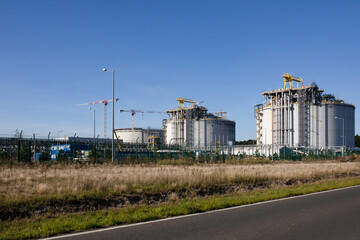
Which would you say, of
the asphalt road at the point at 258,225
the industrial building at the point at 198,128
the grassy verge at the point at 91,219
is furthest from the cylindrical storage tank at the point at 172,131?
the asphalt road at the point at 258,225

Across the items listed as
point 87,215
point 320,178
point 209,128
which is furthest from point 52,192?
point 209,128

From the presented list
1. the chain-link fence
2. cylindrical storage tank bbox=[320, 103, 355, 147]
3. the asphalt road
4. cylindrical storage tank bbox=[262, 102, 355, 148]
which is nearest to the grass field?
the asphalt road

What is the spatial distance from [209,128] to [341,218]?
262 ft

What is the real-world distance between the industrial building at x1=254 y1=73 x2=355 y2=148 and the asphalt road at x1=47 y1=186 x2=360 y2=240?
5879cm

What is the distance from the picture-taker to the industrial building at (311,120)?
66.8m

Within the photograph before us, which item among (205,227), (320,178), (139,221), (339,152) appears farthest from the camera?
(339,152)

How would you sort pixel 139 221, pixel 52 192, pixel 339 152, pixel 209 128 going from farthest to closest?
1. pixel 209 128
2. pixel 339 152
3. pixel 52 192
4. pixel 139 221

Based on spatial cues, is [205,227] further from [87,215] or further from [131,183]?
[131,183]

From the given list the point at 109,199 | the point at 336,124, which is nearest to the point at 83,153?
the point at 109,199

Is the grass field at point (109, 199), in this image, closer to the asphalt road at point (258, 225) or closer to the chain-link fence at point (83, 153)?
the asphalt road at point (258, 225)

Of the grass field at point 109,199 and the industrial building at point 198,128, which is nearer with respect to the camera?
the grass field at point 109,199

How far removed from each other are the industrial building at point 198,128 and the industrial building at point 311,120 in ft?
64.1

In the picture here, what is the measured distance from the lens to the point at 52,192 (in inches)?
471

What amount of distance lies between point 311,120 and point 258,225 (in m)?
63.2
